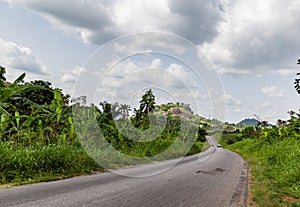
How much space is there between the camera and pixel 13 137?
8797 mm

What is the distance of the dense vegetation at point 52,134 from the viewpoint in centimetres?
711

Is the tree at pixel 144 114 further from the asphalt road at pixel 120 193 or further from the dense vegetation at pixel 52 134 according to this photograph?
the asphalt road at pixel 120 193

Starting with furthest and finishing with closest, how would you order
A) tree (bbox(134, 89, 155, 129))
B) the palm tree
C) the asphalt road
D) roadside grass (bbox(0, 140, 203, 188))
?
tree (bbox(134, 89, 155, 129)) < the palm tree < roadside grass (bbox(0, 140, 203, 188)) < the asphalt road

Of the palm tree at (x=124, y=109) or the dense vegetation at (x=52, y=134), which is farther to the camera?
the palm tree at (x=124, y=109)

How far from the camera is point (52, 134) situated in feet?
32.3

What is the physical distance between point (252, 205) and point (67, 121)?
254 inches

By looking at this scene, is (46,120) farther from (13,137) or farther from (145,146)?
(145,146)

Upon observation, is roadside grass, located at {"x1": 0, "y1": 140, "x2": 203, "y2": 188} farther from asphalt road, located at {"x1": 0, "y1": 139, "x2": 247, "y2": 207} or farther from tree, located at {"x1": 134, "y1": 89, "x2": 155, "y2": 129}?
tree, located at {"x1": 134, "y1": 89, "x2": 155, "y2": 129}

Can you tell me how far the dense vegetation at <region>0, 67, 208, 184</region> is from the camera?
280 inches

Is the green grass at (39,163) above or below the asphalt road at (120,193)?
above

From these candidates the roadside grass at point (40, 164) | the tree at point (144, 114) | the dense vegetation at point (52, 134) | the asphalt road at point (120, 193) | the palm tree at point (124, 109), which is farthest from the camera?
the tree at point (144, 114)

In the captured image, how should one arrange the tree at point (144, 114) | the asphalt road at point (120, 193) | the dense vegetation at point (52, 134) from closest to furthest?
the asphalt road at point (120, 193), the dense vegetation at point (52, 134), the tree at point (144, 114)

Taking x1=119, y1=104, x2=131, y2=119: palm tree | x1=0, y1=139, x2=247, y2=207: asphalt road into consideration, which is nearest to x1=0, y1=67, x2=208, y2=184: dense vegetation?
x1=119, y1=104, x2=131, y2=119: palm tree

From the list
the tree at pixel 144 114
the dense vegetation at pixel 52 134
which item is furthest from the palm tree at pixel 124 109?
the tree at pixel 144 114
